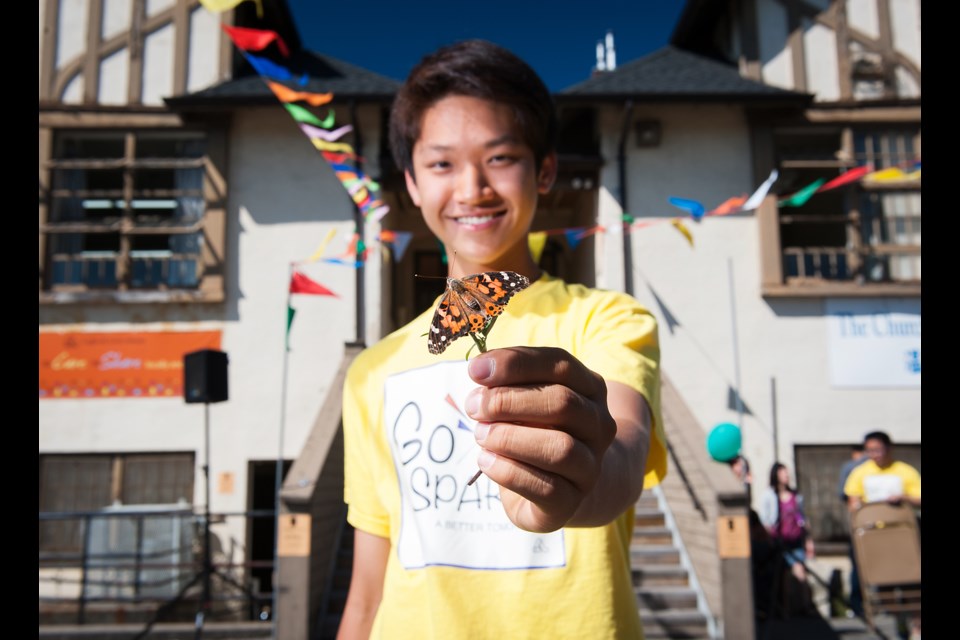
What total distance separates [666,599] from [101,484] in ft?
26.9

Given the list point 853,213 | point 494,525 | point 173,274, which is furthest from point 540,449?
point 853,213

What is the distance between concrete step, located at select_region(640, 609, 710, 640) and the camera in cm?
689

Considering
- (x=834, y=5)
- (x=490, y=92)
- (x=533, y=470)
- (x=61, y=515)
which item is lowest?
(x=61, y=515)

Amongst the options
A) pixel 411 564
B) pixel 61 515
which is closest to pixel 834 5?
pixel 411 564

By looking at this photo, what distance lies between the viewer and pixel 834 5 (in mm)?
11562

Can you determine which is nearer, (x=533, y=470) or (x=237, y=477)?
(x=533, y=470)

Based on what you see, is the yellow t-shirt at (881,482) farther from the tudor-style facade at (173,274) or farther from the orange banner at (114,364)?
the orange banner at (114,364)

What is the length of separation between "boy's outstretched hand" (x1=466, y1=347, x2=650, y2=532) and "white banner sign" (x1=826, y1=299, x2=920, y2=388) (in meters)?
11.1

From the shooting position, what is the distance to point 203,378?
7.25m

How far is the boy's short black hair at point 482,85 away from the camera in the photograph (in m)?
1.73

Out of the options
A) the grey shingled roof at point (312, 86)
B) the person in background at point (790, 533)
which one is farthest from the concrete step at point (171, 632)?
the grey shingled roof at point (312, 86)

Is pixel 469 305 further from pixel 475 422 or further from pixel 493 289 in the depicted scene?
pixel 475 422

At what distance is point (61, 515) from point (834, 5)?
1374 centimetres
